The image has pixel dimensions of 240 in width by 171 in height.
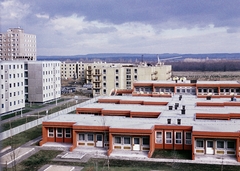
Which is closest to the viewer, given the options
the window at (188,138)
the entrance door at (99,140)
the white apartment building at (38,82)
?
the window at (188,138)

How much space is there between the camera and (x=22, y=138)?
1667cm

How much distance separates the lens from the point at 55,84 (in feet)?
111

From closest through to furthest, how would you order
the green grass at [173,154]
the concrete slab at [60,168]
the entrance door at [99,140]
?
the concrete slab at [60,168] < the green grass at [173,154] < the entrance door at [99,140]

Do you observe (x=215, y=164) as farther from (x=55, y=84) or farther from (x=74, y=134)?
(x=55, y=84)

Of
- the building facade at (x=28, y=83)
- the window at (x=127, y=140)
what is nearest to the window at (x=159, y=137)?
the window at (x=127, y=140)

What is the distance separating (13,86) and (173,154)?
17.0m

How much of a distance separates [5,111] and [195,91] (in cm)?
1503

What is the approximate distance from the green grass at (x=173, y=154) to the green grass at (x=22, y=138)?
6.24 m

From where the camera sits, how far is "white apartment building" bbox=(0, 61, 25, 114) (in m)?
25.0

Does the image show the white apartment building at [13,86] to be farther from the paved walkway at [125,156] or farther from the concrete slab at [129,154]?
the concrete slab at [129,154]

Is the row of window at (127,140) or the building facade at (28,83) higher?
the building facade at (28,83)

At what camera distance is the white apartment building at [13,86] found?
2501cm

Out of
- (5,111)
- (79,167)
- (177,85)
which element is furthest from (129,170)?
(177,85)

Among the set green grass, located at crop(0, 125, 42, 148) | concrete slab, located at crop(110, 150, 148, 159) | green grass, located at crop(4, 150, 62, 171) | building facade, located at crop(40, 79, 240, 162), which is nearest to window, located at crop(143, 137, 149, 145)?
building facade, located at crop(40, 79, 240, 162)
